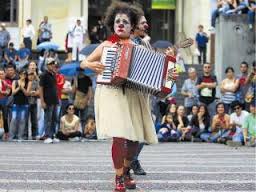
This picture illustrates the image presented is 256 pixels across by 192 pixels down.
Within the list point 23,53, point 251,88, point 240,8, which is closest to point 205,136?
point 251,88

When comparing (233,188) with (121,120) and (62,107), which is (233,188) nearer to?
(121,120)

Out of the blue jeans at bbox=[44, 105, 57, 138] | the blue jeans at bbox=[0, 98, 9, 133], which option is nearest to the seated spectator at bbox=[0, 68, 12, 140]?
the blue jeans at bbox=[0, 98, 9, 133]

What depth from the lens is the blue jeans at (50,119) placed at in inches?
651

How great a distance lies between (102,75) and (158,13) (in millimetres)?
28406

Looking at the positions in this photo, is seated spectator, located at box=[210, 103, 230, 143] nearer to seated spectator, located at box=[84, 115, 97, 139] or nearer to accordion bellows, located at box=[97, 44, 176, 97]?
seated spectator, located at box=[84, 115, 97, 139]

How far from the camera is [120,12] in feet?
27.6

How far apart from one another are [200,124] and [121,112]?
10.1m

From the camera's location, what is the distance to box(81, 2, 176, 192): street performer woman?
8.01 metres

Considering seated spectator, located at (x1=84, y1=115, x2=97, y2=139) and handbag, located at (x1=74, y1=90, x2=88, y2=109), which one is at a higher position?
handbag, located at (x1=74, y1=90, x2=88, y2=109)

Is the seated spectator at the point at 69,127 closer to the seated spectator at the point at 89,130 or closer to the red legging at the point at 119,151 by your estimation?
the seated spectator at the point at 89,130

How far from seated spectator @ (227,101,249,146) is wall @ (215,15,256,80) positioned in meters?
5.16

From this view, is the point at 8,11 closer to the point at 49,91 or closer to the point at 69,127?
the point at 69,127

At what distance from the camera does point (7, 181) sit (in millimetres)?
8703

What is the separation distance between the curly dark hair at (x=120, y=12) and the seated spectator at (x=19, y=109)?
29.7 feet
